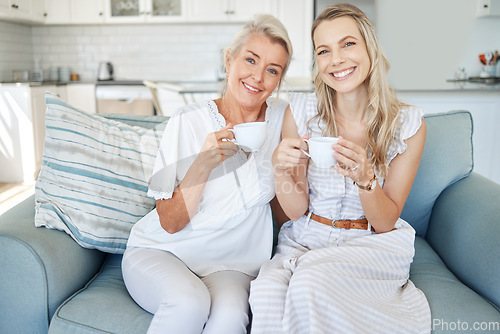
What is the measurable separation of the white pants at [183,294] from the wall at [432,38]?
176 inches

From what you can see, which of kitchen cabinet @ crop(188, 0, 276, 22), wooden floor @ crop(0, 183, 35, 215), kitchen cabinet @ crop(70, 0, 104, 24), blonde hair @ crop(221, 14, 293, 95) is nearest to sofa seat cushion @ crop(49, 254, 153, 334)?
blonde hair @ crop(221, 14, 293, 95)

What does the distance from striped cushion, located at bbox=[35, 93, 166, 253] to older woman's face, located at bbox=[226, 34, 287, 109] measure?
1.55 feet

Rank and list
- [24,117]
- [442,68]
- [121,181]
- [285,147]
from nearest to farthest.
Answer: [285,147] → [121,181] → [24,117] → [442,68]

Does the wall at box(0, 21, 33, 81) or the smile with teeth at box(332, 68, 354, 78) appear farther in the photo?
the wall at box(0, 21, 33, 81)

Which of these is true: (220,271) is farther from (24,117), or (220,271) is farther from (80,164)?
(24,117)

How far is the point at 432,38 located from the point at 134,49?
3475 millimetres

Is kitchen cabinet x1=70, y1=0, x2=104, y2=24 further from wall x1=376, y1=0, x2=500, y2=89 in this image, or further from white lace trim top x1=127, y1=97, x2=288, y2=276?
white lace trim top x1=127, y1=97, x2=288, y2=276

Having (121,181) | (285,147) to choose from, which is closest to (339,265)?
(285,147)

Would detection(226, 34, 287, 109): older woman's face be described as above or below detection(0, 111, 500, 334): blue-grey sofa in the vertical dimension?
above

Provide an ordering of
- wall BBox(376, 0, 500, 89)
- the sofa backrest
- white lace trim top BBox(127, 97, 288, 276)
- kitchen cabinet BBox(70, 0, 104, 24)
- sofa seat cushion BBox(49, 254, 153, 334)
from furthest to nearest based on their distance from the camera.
→ kitchen cabinet BBox(70, 0, 104, 24), wall BBox(376, 0, 500, 89), the sofa backrest, white lace trim top BBox(127, 97, 288, 276), sofa seat cushion BBox(49, 254, 153, 334)

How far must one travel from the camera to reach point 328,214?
4.96 ft

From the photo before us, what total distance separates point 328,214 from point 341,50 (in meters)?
0.53

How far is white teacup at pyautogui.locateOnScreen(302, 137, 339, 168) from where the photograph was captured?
44.1 inches

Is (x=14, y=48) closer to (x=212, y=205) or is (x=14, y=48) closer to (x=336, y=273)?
(x=212, y=205)
